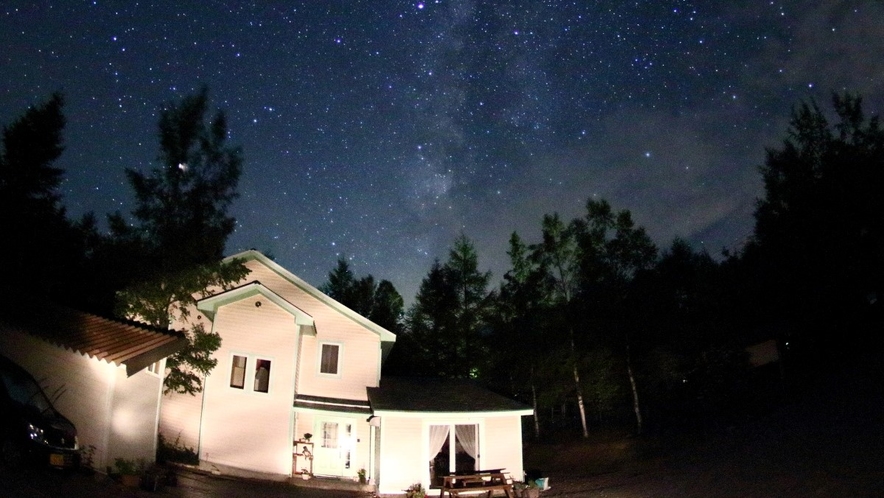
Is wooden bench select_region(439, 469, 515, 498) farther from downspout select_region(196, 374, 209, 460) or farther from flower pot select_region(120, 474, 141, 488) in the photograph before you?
downspout select_region(196, 374, 209, 460)

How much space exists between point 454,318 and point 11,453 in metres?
28.6

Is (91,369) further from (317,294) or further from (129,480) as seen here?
(317,294)

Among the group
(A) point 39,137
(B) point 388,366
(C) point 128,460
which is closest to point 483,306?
(B) point 388,366

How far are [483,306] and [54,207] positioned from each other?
26.8m

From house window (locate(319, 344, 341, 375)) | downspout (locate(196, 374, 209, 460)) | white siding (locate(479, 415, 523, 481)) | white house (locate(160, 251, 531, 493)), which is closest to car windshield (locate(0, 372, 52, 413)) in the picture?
downspout (locate(196, 374, 209, 460))

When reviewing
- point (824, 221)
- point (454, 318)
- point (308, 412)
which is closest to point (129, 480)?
point (308, 412)

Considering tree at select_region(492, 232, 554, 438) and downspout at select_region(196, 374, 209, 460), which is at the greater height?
tree at select_region(492, 232, 554, 438)

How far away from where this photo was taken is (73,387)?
43.1 ft

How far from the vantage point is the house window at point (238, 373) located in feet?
63.4

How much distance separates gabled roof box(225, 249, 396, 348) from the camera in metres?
22.2

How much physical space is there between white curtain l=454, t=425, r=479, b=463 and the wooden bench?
65.6 inches

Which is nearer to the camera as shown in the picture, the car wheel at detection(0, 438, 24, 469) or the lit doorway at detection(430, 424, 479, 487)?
the car wheel at detection(0, 438, 24, 469)

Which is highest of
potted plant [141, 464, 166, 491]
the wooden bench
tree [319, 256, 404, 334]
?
tree [319, 256, 404, 334]

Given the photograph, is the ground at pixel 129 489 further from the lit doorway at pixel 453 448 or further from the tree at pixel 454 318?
the tree at pixel 454 318
